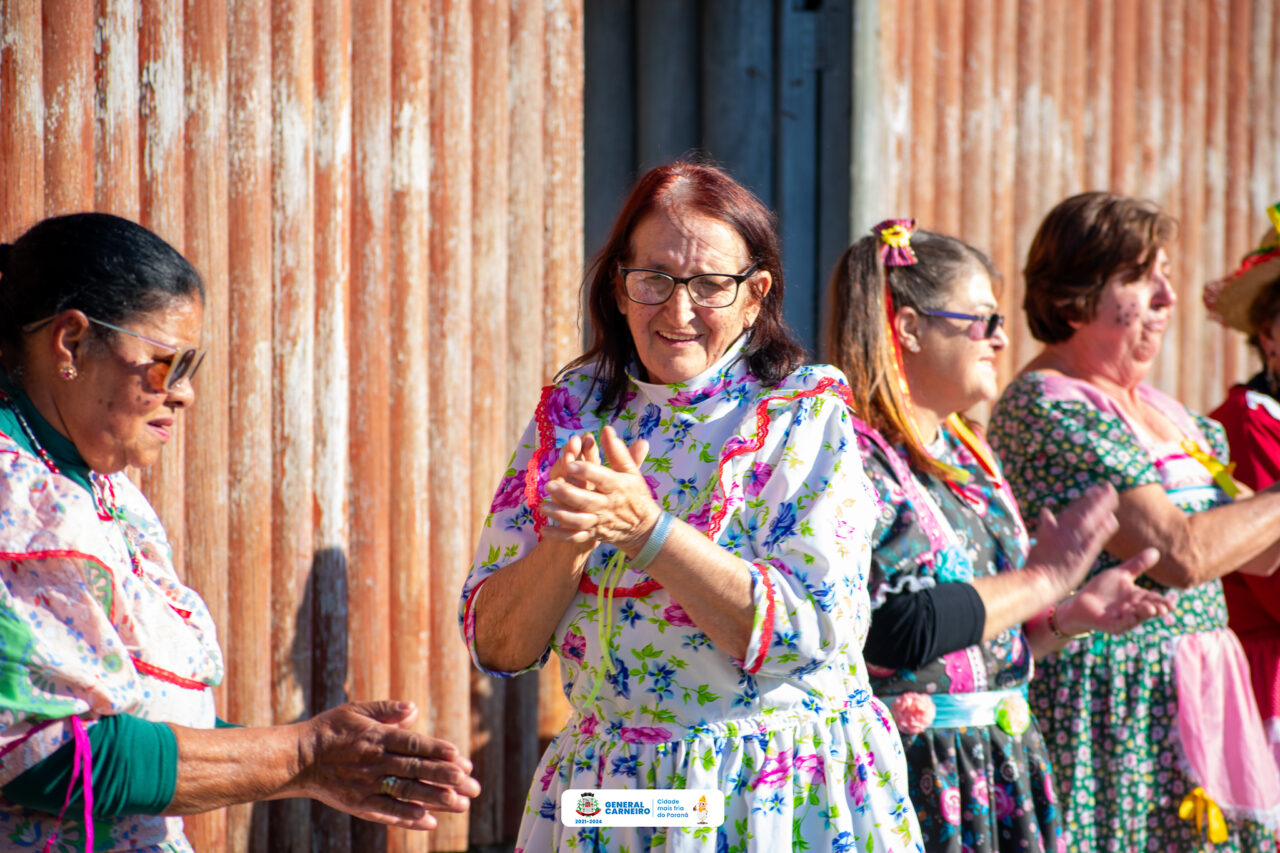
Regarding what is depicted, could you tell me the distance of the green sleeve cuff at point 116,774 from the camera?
1739 mm

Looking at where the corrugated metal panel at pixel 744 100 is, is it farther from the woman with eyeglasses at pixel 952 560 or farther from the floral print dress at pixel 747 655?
the floral print dress at pixel 747 655

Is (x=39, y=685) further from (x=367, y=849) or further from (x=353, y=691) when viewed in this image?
(x=367, y=849)

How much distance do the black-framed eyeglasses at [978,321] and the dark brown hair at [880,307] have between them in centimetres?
2

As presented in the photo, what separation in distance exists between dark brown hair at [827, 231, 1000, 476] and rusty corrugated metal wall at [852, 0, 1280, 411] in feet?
4.64

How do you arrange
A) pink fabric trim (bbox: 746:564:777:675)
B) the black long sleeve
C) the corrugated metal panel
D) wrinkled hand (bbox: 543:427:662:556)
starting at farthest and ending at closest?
1. the corrugated metal panel
2. the black long sleeve
3. pink fabric trim (bbox: 746:564:777:675)
4. wrinkled hand (bbox: 543:427:662:556)

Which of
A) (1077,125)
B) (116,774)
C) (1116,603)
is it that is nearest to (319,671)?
(116,774)

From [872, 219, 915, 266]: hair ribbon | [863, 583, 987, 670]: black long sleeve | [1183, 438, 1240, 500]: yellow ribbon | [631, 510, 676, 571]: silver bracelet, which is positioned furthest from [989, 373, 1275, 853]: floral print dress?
[631, 510, 676, 571]: silver bracelet

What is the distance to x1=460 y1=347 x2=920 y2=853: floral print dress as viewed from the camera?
1918mm

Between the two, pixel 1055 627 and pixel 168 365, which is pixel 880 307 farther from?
pixel 168 365

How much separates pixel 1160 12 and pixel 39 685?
5146mm

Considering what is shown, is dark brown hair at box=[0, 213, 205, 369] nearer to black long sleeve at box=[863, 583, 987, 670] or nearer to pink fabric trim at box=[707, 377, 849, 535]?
pink fabric trim at box=[707, 377, 849, 535]

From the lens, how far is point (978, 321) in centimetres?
281

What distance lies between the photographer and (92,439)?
1.94 meters

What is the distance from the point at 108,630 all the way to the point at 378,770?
488 millimetres
